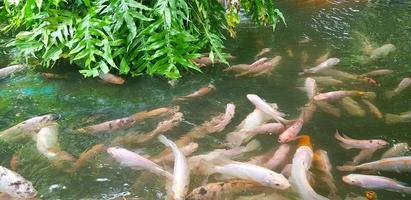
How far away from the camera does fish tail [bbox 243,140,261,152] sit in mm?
3930

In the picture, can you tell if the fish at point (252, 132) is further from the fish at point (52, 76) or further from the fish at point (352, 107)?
the fish at point (52, 76)

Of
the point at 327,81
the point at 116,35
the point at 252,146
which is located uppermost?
the point at 116,35

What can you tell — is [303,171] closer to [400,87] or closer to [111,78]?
[400,87]

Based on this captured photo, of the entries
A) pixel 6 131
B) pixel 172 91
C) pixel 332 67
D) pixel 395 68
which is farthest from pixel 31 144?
pixel 395 68

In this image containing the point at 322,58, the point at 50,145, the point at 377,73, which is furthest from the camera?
the point at 322,58

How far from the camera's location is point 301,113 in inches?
178

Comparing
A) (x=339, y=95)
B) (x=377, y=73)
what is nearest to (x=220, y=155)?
(x=339, y=95)

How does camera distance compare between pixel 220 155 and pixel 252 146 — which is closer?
pixel 220 155

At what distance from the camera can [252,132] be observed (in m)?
4.15

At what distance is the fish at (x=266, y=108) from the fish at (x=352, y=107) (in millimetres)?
742

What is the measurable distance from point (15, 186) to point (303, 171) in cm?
224

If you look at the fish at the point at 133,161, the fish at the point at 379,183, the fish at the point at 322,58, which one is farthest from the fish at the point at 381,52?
the fish at the point at 133,161

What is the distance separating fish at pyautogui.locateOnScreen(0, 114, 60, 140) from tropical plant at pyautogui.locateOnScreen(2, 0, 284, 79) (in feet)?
2.87

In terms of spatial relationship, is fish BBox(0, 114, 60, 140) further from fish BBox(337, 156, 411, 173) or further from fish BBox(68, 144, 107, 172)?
fish BBox(337, 156, 411, 173)
